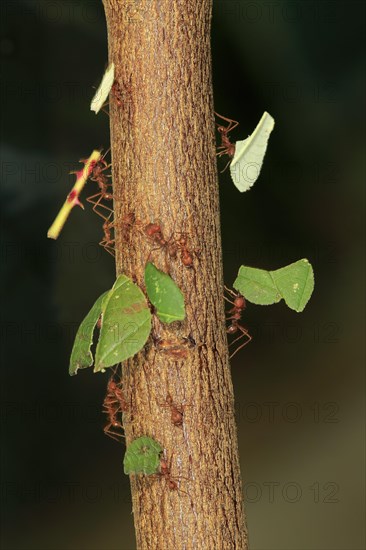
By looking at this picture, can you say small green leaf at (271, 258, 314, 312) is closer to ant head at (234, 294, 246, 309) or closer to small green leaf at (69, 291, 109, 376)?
ant head at (234, 294, 246, 309)

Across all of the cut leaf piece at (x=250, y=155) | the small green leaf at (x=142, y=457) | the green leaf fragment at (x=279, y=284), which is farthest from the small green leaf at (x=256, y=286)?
the small green leaf at (x=142, y=457)

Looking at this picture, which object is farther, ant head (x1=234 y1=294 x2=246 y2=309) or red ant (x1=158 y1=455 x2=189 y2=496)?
ant head (x1=234 y1=294 x2=246 y2=309)

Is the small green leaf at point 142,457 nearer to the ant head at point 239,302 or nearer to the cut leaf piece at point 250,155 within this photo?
the ant head at point 239,302

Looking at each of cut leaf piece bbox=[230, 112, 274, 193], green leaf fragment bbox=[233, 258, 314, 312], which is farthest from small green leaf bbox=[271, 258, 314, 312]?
cut leaf piece bbox=[230, 112, 274, 193]

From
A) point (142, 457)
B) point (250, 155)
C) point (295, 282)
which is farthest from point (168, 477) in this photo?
point (250, 155)

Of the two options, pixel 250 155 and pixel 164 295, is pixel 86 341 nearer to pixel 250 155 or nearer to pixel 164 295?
pixel 164 295

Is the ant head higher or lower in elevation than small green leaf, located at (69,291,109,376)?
higher
